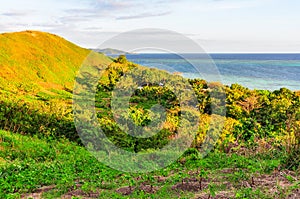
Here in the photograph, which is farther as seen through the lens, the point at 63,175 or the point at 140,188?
the point at 63,175

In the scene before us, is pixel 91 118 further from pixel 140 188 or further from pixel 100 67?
pixel 140 188

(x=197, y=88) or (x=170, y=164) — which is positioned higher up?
(x=197, y=88)

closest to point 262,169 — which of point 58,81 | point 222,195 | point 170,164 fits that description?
point 222,195

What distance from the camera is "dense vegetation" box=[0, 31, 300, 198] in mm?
4883

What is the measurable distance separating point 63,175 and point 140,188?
Answer: 1.32m

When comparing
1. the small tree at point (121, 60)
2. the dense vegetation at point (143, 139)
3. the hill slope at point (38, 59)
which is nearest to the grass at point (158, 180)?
the dense vegetation at point (143, 139)

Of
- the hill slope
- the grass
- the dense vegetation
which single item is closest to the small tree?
the dense vegetation

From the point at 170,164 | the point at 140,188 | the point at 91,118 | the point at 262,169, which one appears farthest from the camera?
the point at 91,118

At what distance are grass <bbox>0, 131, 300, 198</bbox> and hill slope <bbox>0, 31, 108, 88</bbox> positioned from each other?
826 cm

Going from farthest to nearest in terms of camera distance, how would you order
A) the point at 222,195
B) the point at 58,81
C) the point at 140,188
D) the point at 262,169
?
the point at 58,81
the point at 262,169
the point at 140,188
the point at 222,195

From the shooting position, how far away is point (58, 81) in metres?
16.2

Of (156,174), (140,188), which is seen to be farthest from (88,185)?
(156,174)

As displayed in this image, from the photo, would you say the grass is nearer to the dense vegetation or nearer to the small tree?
the dense vegetation

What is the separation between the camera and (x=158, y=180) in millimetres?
5289
